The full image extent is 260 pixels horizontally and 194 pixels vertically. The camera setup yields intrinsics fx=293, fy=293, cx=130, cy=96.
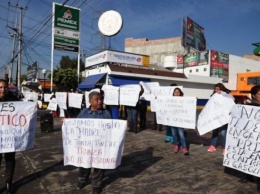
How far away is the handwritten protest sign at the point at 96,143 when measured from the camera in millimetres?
4613

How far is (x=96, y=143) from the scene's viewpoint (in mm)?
4637

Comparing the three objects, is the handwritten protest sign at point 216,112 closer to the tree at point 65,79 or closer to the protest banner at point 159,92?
the protest banner at point 159,92

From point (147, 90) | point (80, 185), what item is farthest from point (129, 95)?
point (80, 185)

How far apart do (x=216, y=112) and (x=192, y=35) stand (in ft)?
165

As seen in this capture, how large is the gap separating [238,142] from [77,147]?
107 inches

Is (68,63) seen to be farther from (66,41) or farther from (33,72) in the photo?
(66,41)

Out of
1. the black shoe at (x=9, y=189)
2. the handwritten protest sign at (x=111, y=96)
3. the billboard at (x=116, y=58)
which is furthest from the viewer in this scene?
the billboard at (x=116, y=58)

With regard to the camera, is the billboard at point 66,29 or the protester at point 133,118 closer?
the protester at point 133,118

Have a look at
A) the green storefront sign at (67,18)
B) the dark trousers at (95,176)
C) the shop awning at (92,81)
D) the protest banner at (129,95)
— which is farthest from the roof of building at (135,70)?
the dark trousers at (95,176)

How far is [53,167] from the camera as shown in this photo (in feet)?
20.5

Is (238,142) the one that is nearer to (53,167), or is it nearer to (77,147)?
(77,147)

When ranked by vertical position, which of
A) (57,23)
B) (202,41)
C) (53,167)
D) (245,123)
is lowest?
(53,167)

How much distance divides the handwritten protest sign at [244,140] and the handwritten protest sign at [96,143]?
1957mm

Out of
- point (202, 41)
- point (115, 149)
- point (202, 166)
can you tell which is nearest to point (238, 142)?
point (202, 166)
